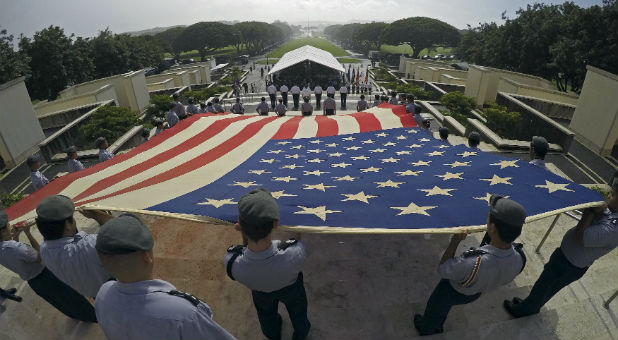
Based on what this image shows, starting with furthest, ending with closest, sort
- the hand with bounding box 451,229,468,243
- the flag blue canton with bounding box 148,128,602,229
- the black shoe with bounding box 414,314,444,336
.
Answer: the black shoe with bounding box 414,314,444,336
the flag blue canton with bounding box 148,128,602,229
the hand with bounding box 451,229,468,243

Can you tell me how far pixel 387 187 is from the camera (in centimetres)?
362

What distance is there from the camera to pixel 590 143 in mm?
12156

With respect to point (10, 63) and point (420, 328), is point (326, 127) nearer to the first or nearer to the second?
point (420, 328)

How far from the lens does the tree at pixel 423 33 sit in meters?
53.9

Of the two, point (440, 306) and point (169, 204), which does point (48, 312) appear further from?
point (440, 306)

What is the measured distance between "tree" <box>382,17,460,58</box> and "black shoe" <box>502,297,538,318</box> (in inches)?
2354

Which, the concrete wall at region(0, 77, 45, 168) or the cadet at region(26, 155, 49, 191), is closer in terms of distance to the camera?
the cadet at region(26, 155, 49, 191)

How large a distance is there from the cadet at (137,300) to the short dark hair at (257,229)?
70cm

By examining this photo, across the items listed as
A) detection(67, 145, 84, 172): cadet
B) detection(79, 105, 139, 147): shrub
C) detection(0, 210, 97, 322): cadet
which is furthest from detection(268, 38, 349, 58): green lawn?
detection(0, 210, 97, 322): cadet

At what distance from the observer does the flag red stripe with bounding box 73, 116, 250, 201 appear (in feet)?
12.8

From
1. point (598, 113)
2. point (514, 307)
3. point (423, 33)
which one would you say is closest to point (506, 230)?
point (514, 307)

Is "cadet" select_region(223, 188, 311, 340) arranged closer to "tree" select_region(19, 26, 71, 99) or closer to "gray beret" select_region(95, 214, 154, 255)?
"gray beret" select_region(95, 214, 154, 255)

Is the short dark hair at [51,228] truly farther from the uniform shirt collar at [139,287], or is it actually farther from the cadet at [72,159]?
the cadet at [72,159]

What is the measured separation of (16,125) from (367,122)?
14.3 meters
